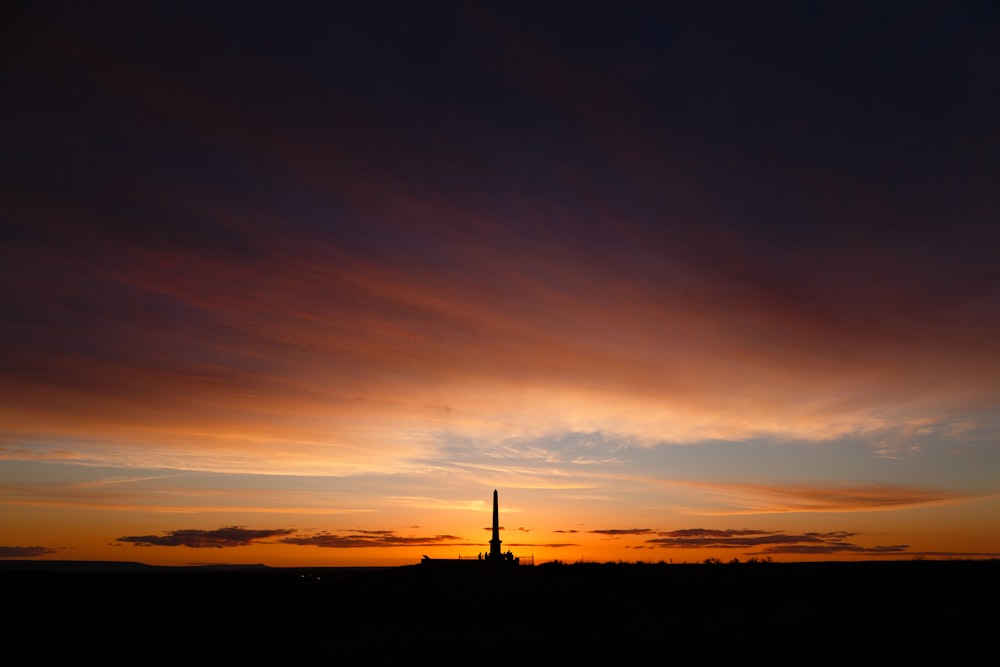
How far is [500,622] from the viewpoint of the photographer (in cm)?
3322

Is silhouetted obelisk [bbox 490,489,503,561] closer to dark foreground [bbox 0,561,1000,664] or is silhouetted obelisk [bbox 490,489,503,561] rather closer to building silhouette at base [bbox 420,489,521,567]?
building silhouette at base [bbox 420,489,521,567]

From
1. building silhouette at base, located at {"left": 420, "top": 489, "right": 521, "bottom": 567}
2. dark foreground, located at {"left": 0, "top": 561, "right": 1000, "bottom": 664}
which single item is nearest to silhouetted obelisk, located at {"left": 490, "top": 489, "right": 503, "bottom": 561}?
building silhouette at base, located at {"left": 420, "top": 489, "right": 521, "bottom": 567}

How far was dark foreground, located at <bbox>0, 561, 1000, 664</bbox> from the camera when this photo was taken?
26.9 metres

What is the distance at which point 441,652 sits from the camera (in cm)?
2595

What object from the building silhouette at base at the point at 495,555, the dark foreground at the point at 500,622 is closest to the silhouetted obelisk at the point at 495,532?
the building silhouette at base at the point at 495,555

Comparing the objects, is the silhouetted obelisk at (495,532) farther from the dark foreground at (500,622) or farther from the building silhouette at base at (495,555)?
the dark foreground at (500,622)

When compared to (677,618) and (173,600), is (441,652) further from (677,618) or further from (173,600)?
(173,600)

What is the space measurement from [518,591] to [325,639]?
1711 cm

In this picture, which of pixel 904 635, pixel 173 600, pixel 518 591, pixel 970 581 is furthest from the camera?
pixel 970 581

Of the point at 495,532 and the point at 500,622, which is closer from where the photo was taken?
the point at 500,622

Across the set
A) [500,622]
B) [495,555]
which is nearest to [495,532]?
[495,555]

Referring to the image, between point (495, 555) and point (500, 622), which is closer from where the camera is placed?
point (500, 622)

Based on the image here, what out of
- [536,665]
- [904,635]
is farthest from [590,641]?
[904,635]

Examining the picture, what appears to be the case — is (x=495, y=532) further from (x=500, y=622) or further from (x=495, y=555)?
(x=500, y=622)
